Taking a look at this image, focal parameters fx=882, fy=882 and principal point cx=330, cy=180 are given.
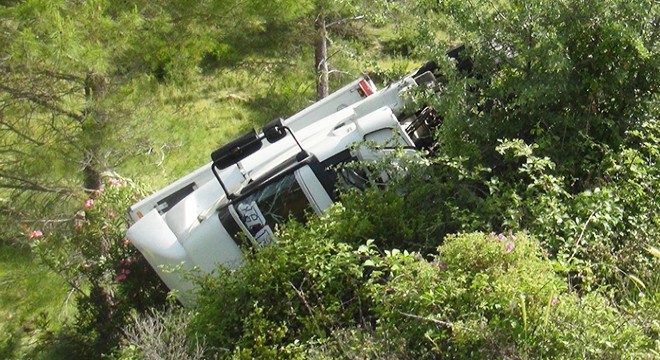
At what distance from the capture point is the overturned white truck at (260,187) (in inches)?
261

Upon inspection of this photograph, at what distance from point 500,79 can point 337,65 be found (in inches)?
268

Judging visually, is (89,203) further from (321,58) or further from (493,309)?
(493,309)

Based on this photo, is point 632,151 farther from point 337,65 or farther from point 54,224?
point 337,65

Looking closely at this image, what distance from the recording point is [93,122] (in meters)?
9.01

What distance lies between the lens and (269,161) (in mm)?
7465

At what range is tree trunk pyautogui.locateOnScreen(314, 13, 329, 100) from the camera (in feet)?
40.9

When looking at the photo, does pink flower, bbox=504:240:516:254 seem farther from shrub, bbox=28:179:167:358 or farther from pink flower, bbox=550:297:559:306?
shrub, bbox=28:179:167:358

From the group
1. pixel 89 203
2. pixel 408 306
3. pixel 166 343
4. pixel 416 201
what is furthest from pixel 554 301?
pixel 89 203

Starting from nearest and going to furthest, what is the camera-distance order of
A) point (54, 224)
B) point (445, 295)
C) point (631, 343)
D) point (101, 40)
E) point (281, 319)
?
point (631, 343) → point (445, 295) → point (281, 319) → point (101, 40) → point (54, 224)

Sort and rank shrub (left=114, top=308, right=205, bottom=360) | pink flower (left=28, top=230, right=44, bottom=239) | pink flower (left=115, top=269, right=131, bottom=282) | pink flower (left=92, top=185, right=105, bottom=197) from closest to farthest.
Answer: shrub (left=114, top=308, right=205, bottom=360)
pink flower (left=115, top=269, right=131, bottom=282)
pink flower (left=92, top=185, right=105, bottom=197)
pink flower (left=28, top=230, right=44, bottom=239)

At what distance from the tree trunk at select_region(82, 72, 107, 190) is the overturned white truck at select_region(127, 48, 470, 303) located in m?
1.39

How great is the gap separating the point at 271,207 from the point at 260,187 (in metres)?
0.19

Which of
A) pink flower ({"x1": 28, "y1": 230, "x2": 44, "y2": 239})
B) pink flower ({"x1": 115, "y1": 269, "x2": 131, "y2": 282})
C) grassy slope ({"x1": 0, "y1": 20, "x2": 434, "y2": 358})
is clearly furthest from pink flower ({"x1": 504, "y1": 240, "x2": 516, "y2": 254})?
pink flower ({"x1": 28, "y1": 230, "x2": 44, "y2": 239})

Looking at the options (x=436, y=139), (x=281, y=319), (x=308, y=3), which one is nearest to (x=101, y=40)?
(x=308, y=3)
